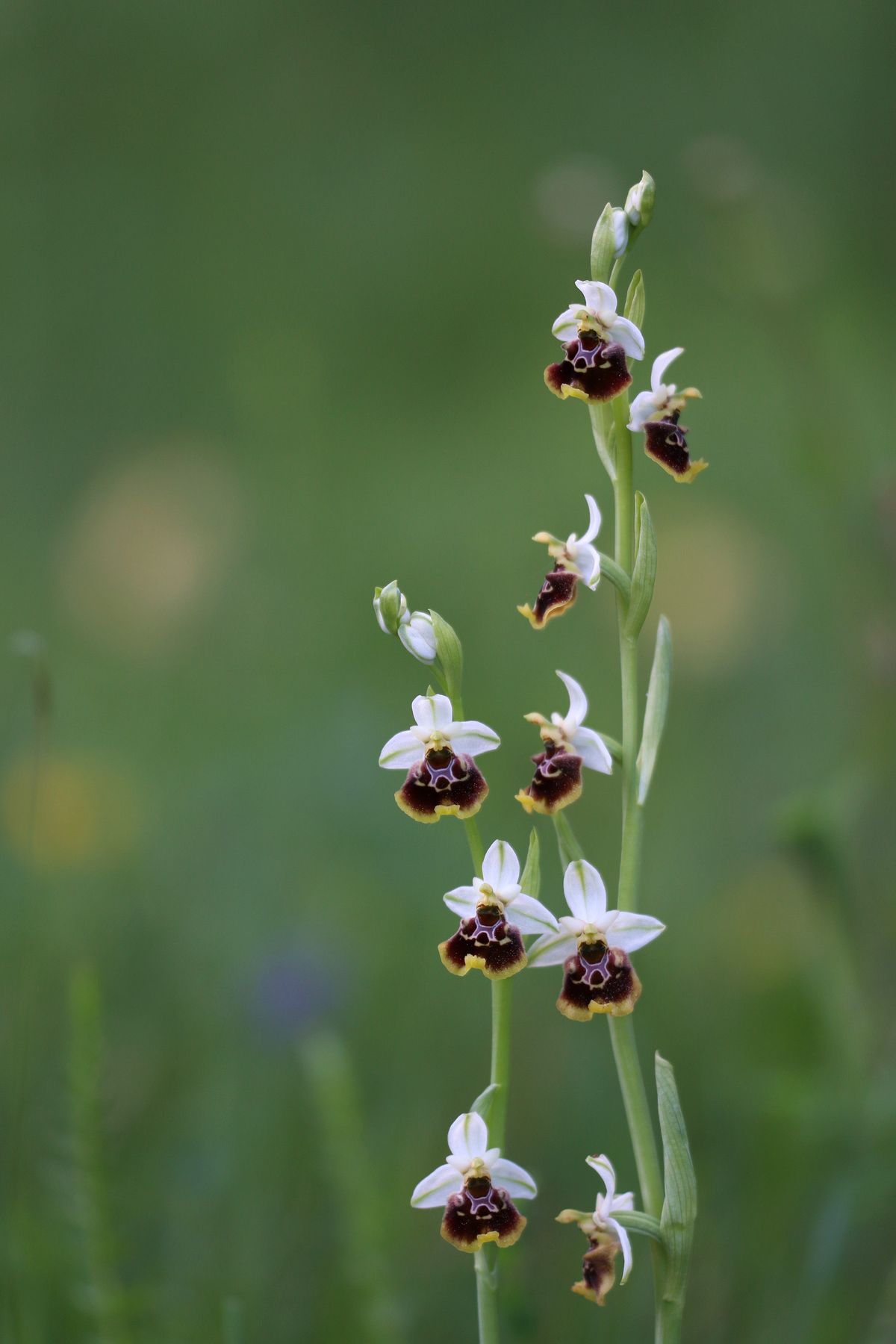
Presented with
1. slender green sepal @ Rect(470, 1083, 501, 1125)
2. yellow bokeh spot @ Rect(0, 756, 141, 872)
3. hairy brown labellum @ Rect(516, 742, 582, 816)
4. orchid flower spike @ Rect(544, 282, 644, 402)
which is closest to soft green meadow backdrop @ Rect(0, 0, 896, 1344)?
yellow bokeh spot @ Rect(0, 756, 141, 872)

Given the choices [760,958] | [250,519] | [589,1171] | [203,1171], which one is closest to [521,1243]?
[589,1171]

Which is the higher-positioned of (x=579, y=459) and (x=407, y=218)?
(x=407, y=218)

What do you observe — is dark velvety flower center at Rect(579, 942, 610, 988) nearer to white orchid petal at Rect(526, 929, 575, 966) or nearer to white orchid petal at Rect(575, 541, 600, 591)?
white orchid petal at Rect(526, 929, 575, 966)

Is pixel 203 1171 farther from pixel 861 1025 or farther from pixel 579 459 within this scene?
pixel 579 459

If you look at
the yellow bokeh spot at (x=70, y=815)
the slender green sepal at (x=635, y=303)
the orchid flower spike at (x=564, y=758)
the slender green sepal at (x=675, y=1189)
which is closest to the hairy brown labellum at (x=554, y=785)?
the orchid flower spike at (x=564, y=758)

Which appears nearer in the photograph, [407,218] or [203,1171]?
[203,1171]

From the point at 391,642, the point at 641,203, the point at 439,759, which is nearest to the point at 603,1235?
the point at 439,759
